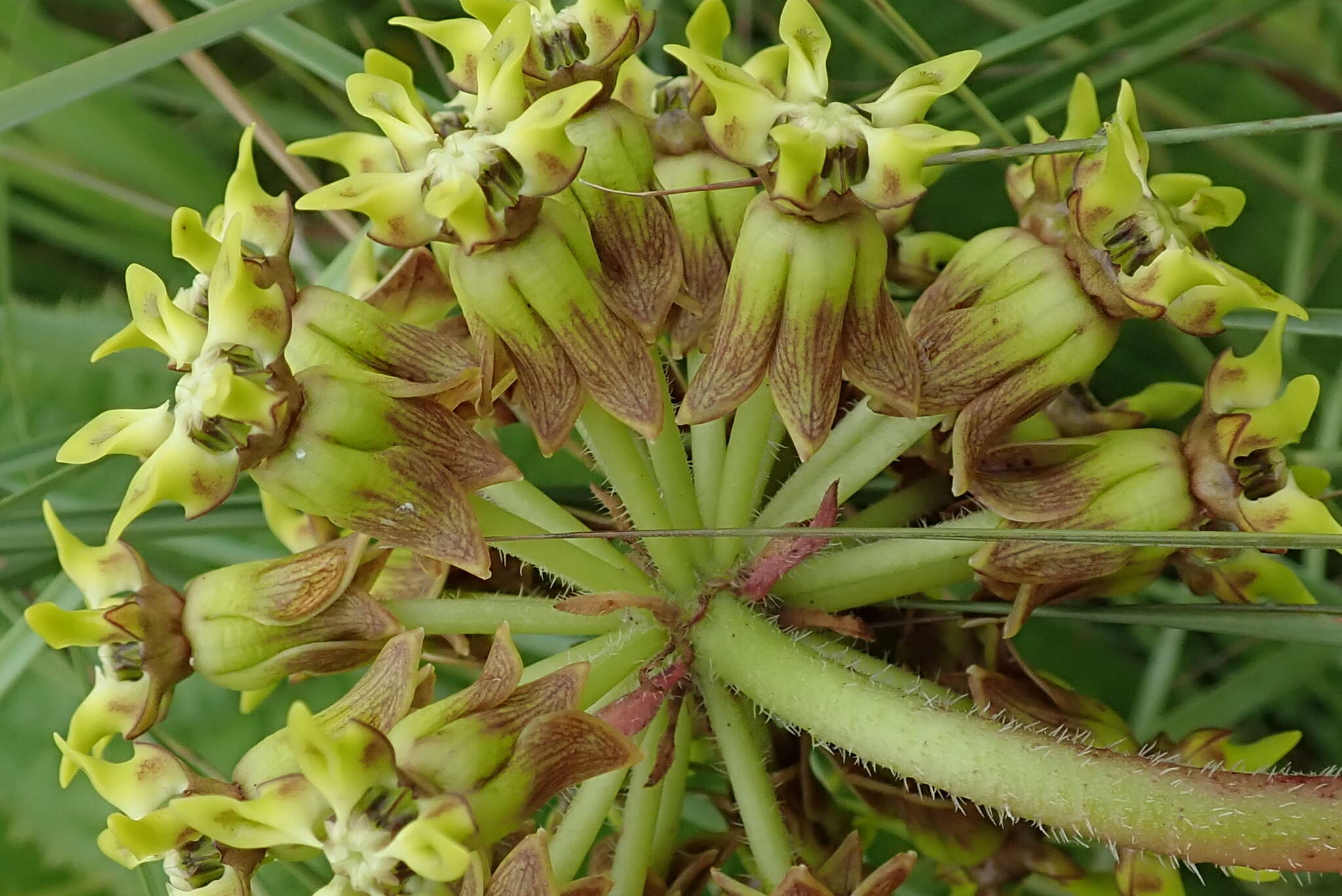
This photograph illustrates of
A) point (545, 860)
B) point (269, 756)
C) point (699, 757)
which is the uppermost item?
point (269, 756)

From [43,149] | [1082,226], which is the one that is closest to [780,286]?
[1082,226]

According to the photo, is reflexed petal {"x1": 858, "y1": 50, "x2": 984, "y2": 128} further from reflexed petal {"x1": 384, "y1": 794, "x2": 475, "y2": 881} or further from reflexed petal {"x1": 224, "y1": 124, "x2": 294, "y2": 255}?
reflexed petal {"x1": 384, "y1": 794, "x2": 475, "y2": 881}

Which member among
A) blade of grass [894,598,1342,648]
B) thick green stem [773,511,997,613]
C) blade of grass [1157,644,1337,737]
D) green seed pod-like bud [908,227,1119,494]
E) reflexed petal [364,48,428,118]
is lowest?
blade of grass [1157,644,1337,737]

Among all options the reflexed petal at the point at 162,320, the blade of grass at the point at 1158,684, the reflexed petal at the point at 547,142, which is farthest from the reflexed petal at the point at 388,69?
the blade of grass at the point at 1158,684

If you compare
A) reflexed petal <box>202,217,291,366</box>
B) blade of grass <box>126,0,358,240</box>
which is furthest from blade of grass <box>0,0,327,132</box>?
blade of grass <box>126,0,358,240</box>

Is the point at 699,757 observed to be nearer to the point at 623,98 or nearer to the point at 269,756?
the point at 269,756

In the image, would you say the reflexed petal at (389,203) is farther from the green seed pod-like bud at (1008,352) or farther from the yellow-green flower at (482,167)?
the green seed pod-like bud at (1008,352)
